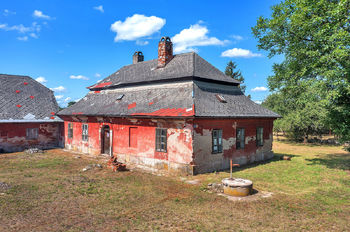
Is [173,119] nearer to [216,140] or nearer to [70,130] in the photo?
[216,140]

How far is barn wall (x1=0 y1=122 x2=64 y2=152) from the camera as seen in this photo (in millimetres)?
21819

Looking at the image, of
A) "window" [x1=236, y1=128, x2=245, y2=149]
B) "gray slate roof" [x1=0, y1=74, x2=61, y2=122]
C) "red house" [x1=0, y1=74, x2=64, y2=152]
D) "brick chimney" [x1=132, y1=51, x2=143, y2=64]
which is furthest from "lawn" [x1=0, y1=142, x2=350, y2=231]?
"brick chimney" [x1=132, y1=51, x2=143, y2=64]

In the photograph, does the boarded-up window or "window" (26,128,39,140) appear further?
"window" (26,128,39,140)

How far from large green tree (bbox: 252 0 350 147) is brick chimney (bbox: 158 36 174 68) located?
690cm

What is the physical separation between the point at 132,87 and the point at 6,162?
1097 centimetres

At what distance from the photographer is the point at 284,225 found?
7.57 metres

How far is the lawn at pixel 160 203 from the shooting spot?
7.55 metres

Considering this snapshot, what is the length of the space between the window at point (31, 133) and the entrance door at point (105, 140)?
889 cm

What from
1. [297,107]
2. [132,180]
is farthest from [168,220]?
[297,107]

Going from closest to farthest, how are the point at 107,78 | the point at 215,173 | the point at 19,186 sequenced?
the point at 19,186 → the point at 215,173 → the point at 107,78

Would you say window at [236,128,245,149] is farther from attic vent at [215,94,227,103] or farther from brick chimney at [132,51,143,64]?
brick chimney at [132,51,143,64]

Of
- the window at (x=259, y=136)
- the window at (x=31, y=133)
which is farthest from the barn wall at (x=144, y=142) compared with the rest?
the window at (x=259, y=136)

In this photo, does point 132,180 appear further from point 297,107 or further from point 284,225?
point 297,107

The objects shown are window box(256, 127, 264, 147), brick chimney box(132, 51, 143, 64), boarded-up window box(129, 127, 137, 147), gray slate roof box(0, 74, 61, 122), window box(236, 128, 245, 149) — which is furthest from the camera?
brick chimney box(132, 51, 143, 64)
